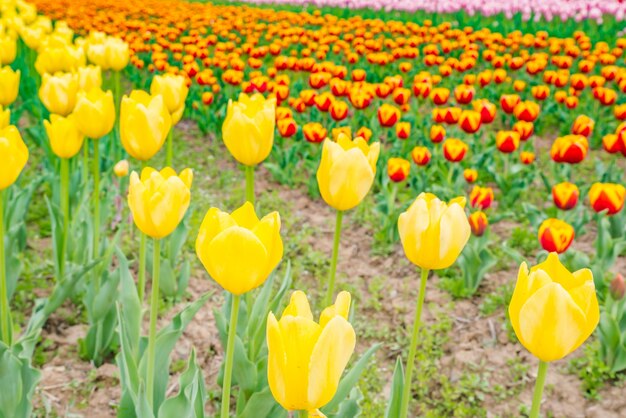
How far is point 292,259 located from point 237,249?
9.12 ft

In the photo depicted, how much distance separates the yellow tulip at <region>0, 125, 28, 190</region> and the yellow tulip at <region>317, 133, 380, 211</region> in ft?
2.84

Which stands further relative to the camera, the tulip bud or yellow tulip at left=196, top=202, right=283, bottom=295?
the tulip bud

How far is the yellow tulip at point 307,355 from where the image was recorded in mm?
923

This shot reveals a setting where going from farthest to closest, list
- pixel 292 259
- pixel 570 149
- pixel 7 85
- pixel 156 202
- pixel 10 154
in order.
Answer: pixel 292 259, pixel 570 149, pixel 7 85, pixel 10 154, pixel 156 202

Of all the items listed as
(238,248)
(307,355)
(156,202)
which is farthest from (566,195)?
(307,355)

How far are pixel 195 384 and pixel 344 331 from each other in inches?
33.3

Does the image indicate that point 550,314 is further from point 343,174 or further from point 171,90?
point 171,90

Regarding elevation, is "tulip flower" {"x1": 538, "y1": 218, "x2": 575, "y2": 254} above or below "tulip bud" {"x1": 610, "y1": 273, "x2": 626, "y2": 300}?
above

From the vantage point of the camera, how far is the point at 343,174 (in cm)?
159

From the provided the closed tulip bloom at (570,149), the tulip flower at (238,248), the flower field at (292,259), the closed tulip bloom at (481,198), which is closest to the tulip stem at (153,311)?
the flower field at (292,259)

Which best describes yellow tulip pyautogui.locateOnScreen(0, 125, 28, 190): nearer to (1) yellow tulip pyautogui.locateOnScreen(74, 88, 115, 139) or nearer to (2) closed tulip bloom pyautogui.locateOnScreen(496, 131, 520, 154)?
(1) yellow tulip pyautogui.locateOnScreen(74, 88, 115, 139)

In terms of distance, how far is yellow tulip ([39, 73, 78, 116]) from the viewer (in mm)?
2750

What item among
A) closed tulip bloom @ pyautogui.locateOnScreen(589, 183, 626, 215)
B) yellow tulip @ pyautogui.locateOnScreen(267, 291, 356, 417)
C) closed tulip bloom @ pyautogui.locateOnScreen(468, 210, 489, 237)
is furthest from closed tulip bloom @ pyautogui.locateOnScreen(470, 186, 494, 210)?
yellow tulip @ pyautogui.locateOnScreen(267, 291, 356, 417)

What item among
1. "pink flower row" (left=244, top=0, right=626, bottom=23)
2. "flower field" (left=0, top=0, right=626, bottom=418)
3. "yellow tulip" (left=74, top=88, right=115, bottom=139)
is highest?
"pink flower row" (left=244, top=0, right=626, bottom=23)
